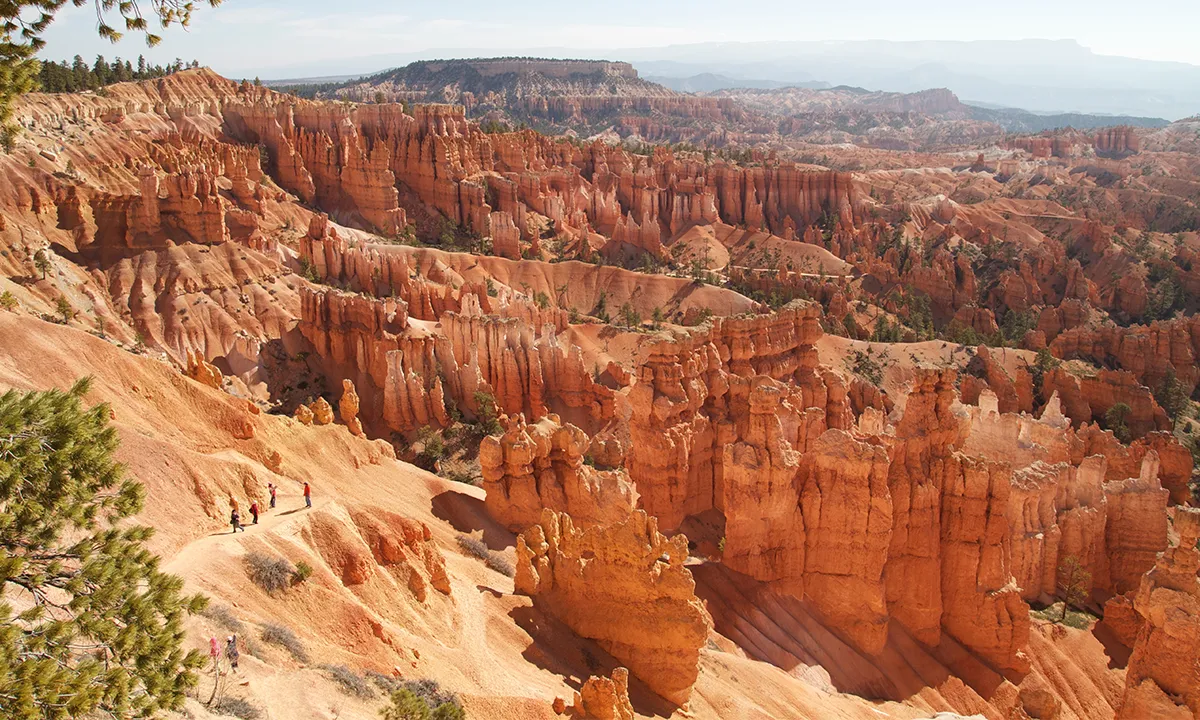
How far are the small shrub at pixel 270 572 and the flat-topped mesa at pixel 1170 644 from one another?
1747 cm

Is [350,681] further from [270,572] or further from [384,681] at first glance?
[270,572]

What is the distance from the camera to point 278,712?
12039 mm

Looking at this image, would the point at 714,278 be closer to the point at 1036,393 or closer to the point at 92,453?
the point at 1036,393

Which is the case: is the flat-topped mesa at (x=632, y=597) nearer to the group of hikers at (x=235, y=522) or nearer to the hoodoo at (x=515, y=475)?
the hoodoo at (x=515, y=475)

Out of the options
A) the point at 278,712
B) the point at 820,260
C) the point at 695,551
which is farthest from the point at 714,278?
the point at 278,712

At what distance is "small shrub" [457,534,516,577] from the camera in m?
21.6

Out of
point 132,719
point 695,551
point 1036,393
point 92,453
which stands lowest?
point 1036,393

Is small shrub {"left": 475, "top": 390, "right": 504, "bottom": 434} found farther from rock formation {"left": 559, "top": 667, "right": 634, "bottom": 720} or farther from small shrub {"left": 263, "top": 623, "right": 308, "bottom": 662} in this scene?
small shrub {"left": 263, "top": 623, "right": 308, "bottom": 662}

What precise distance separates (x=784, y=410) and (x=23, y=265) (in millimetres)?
37725

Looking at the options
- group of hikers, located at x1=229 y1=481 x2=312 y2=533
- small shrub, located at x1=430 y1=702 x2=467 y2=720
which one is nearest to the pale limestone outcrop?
small shrub, located at x1=430 y1=702 x2=467 y2=720

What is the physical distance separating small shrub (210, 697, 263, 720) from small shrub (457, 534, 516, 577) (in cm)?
984

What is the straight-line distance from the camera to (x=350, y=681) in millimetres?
13070

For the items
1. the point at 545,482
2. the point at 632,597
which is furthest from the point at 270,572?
the point at 545,482

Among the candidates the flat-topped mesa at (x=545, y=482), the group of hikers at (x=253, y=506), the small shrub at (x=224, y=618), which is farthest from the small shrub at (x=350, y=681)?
the flat-topped mesa at (x=545, y=482)
